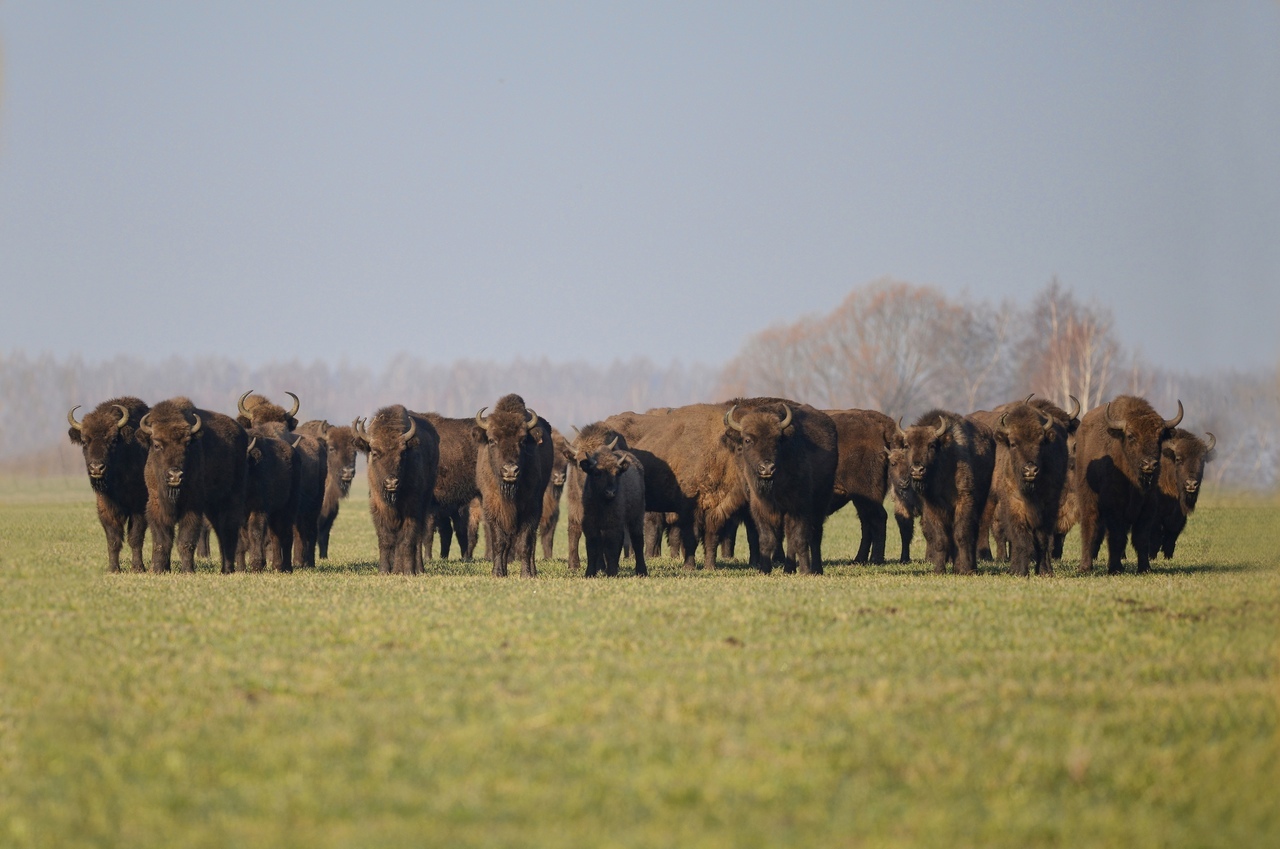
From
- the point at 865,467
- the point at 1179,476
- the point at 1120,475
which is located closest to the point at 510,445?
the point at 865,467

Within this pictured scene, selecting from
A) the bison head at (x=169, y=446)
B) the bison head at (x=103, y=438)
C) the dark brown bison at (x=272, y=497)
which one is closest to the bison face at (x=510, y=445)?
the dark brown bison at (x=272, y=497)

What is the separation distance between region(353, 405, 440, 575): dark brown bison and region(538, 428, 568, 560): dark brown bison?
2.46 meters

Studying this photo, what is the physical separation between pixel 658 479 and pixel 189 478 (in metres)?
7.42

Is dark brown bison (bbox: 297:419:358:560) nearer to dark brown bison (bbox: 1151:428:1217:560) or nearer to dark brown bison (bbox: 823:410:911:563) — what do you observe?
dark brown bison (bbox: 823:410:911:563)

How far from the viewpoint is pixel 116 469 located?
20.1 m

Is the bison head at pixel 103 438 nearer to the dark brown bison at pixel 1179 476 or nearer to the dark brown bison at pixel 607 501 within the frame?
the dark brown bison at pixel 607 501

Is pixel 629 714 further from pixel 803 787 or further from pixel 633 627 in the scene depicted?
pixel 633 627

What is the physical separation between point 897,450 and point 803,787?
15701 millimetres

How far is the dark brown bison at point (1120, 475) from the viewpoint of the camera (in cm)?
1866

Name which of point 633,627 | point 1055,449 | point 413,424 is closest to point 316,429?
point 413,424

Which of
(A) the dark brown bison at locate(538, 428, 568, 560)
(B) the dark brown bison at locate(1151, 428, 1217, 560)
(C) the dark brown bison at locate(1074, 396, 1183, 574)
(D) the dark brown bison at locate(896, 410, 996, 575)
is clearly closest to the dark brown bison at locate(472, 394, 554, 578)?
(A) the dark brown bison at locate(538, 428, 568, 560)

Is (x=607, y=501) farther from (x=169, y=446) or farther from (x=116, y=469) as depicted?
(x=116, y=469)

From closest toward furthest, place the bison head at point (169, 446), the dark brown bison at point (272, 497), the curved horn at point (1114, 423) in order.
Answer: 1. the curved horn at point (1114, 423)
2. the bison head at point (169, 446)
3. the dark brown bison at point (272, 497)

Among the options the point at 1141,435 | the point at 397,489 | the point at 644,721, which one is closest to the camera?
the point at 644,721
